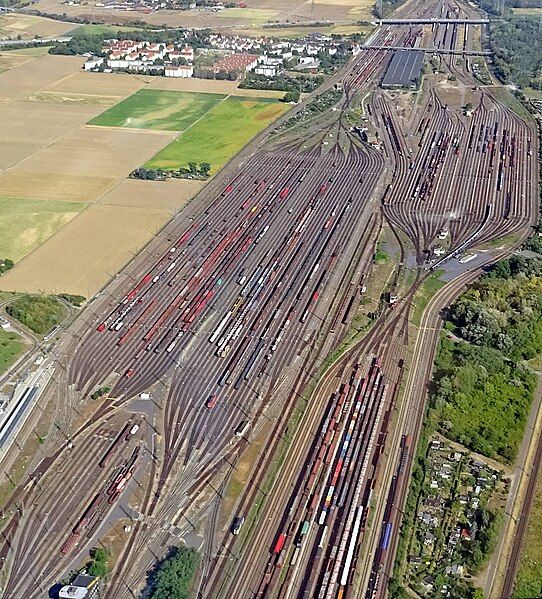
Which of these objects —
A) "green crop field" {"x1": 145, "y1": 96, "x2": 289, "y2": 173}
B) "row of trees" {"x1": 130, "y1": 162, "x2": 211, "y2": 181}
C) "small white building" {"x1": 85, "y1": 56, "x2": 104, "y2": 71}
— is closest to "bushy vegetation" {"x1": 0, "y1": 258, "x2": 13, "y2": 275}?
"row of trees" {"x1": 130, "y1": 162, "x2": 211, "y2": 181}

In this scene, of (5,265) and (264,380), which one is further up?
(5,265)

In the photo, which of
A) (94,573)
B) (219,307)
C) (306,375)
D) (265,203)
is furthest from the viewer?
(265,203)

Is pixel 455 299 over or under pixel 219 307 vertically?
over

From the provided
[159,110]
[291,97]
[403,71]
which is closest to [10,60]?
[159,110]

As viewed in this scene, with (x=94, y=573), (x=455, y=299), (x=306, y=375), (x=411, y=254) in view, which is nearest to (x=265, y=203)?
(x=411, y=254)

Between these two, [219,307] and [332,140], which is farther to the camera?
[332,140]

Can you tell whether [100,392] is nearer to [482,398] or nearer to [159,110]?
[482,398]

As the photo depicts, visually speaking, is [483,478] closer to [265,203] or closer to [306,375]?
[306,375]

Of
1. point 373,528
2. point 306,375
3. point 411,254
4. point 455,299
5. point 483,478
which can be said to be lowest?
point 373,528
